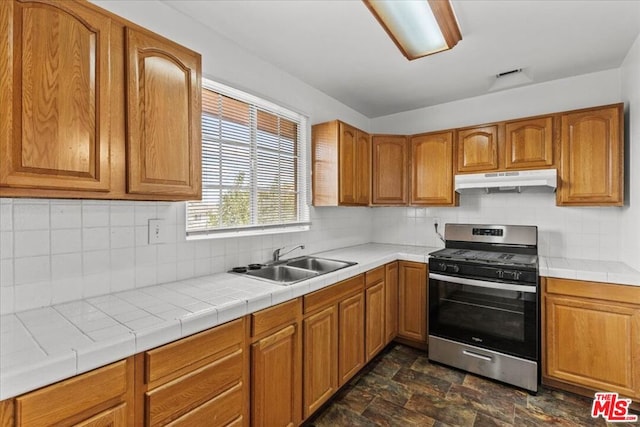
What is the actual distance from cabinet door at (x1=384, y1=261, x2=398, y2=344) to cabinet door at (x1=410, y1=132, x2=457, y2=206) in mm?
785

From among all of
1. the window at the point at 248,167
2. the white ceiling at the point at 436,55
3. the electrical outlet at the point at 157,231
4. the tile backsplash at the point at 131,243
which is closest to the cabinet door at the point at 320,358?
the tile backsplash at the point at 131,243

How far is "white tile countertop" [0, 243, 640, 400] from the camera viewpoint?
0.91 m

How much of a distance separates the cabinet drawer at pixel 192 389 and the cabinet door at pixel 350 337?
0.92 m

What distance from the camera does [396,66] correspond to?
253 centimetres

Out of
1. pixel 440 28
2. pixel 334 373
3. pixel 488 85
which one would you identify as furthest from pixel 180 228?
pixel 488 85

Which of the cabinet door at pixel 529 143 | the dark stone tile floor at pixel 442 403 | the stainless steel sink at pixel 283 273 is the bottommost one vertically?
the dark stone tile floor at pixel 442 403

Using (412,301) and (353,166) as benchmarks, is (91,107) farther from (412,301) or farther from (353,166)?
(412,301)

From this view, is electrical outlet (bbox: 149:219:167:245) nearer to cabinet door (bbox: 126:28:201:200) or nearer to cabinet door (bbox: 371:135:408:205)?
cabinet door (bbox: 126:28:201:200)

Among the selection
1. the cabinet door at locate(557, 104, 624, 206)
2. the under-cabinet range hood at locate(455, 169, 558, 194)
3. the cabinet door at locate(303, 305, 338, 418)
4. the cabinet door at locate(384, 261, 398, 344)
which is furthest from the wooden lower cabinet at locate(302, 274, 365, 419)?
the cabinet door at locate(557, 104, 624, 206)

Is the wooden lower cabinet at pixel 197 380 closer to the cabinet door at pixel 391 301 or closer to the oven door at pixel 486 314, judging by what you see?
the cabinet door at pixel 391 301

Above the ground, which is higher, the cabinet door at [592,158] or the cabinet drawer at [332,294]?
the cabinet door at [592,158]

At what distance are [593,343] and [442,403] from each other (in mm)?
1158

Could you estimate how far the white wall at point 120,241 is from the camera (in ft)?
4.33

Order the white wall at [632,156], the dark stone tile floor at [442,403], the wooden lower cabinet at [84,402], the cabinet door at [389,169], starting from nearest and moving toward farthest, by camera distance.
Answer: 1. the wooden lower cabinet at [84,402]
2. the dark stone tile floor at [442,403]
3. the white wall at [632,156]
4. the cabinet door at [389,169]
